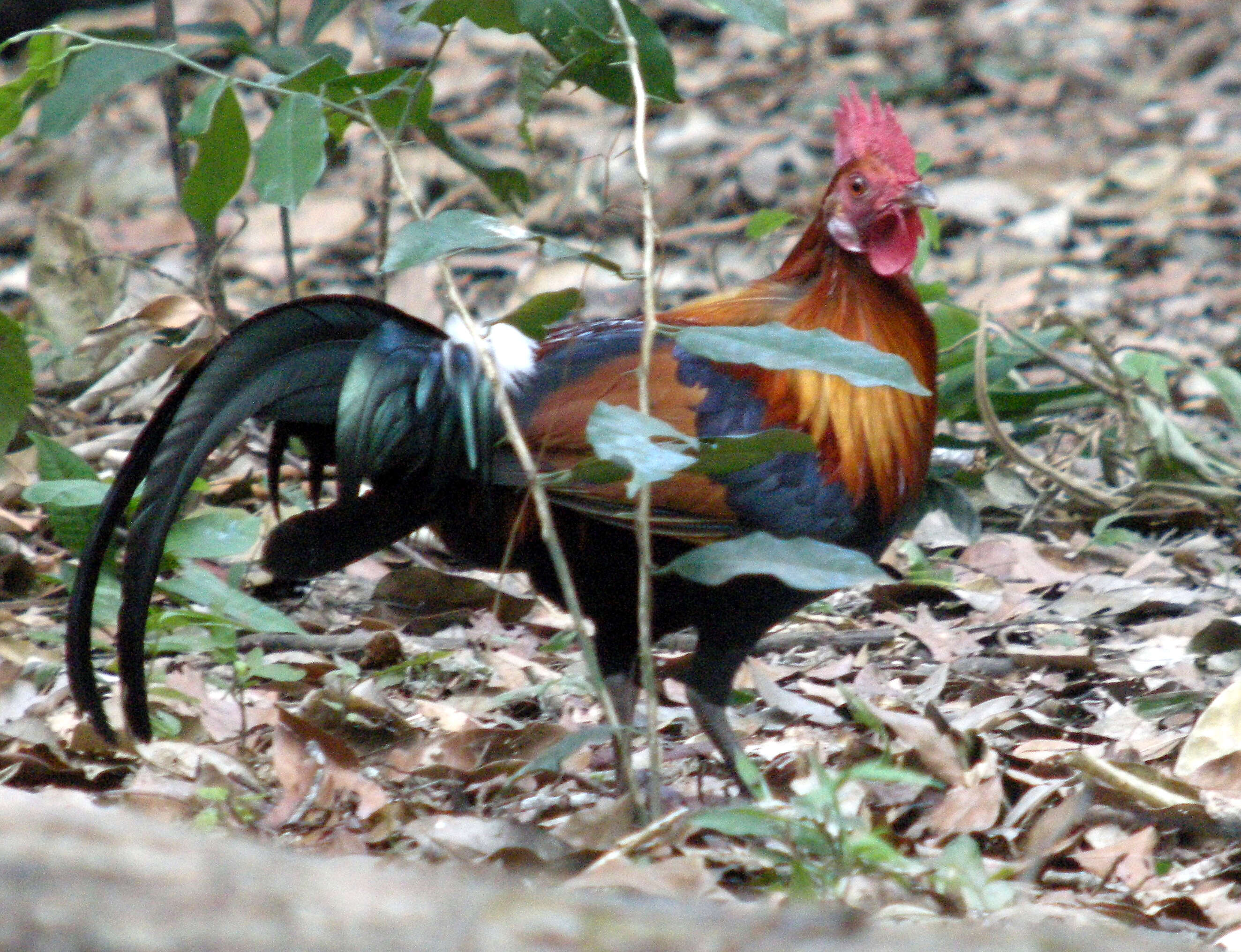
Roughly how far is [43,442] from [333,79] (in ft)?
4.51

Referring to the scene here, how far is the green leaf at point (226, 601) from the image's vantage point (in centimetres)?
360

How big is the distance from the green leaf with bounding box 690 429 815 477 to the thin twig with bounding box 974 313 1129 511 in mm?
2081

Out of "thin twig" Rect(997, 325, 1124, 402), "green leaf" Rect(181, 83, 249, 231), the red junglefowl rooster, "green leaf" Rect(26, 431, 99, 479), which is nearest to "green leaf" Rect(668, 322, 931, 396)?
the red junglefowl rooster

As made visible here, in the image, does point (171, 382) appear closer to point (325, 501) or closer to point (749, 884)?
point (325, 501)

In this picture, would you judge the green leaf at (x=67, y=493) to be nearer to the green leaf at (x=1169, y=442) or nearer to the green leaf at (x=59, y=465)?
the green leaf at (x=59, y=465)

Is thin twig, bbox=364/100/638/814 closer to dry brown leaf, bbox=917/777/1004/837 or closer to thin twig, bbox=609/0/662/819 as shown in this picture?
thin twig, bbox=609/0/662/819

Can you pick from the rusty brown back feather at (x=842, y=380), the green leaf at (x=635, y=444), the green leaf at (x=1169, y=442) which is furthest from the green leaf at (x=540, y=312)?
the green leaf at (x=1169, y=442)

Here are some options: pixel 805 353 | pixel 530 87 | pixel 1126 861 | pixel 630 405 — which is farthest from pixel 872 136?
pixel 1126 861

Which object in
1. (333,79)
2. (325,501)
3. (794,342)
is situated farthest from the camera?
(325,501)

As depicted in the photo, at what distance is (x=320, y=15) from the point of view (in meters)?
3.97

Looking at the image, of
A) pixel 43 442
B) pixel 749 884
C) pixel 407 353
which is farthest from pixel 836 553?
pixel 43 442

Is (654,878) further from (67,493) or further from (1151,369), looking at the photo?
(1151,369)

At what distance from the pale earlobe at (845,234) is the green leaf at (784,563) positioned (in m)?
1.25

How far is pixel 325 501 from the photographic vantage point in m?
4.87
